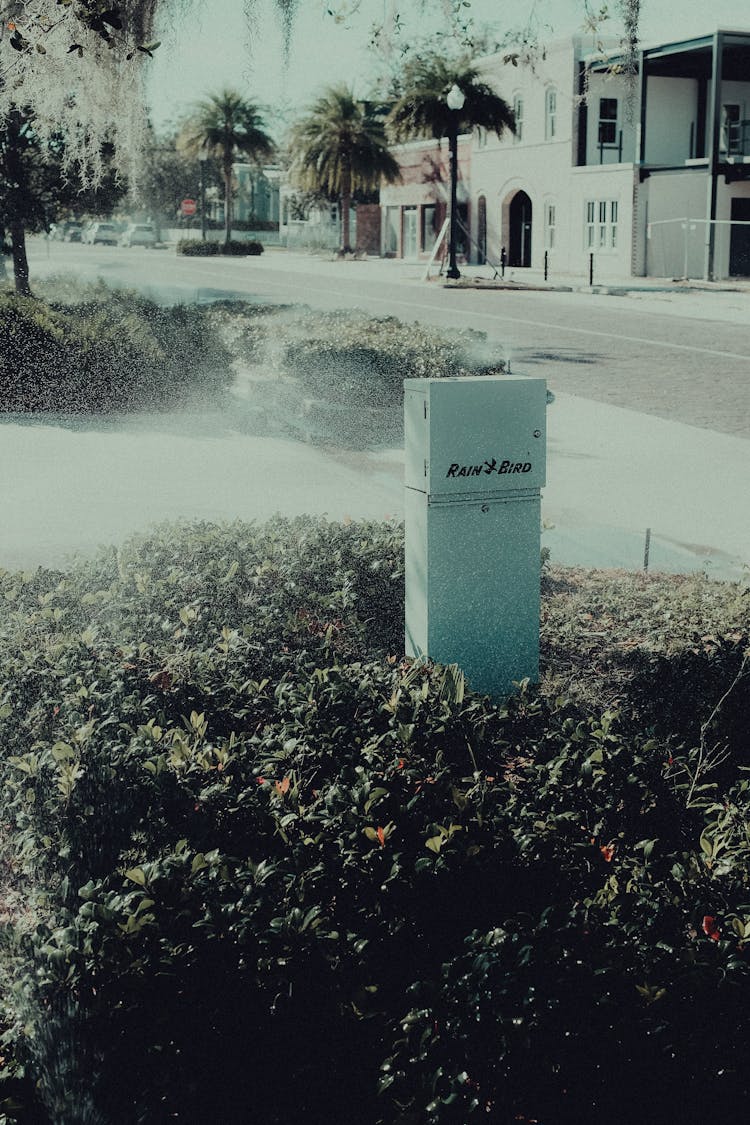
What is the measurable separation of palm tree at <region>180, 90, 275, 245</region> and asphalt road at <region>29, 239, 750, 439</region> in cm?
1043

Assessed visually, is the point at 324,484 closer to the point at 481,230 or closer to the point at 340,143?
the point at 481,230

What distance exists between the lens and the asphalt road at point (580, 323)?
47.4ft

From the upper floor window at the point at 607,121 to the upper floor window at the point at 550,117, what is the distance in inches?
58.8

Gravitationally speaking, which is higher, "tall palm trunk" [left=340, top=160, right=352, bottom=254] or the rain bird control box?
"tall palm trunk" [left=340, top=160, right=352, bottom=254]

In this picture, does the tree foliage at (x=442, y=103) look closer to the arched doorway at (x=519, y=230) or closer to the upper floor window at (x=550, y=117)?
the upper floor window at (x=550, y=117)

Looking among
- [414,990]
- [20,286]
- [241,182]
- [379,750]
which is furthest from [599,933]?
[241,182]

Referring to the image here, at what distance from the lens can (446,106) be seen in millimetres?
36094

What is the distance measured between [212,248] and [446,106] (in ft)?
63.1

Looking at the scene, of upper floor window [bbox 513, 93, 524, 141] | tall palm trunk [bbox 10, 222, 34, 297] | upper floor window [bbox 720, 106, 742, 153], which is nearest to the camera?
tall palm trunk [bbox 10, 222, 34, 297]

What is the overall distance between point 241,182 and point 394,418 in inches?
2852

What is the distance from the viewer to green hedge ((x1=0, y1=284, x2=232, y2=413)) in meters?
13.2

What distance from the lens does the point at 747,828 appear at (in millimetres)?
3145

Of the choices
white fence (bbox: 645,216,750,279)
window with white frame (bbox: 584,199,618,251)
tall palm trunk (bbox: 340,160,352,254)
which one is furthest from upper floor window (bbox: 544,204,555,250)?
tall palm trunk (bbox: 340,160,352,254)

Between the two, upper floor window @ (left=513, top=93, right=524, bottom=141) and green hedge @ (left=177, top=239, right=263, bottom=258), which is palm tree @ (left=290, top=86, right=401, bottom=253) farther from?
upper floor window @ (left=513, top=93, right=524, bottom=141)
